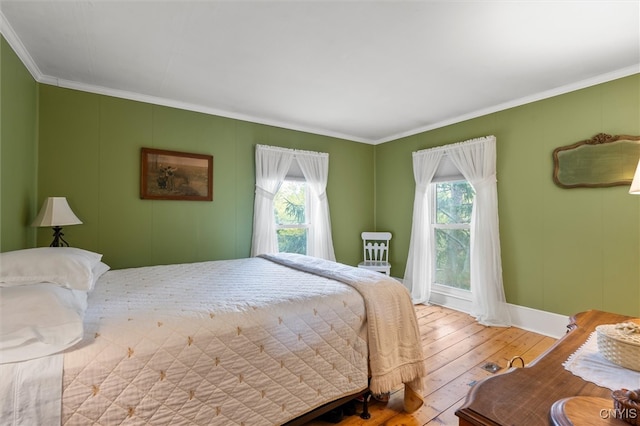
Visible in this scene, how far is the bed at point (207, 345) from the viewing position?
3.60 feet

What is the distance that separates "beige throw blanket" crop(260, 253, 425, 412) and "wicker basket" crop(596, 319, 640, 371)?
3.29ft

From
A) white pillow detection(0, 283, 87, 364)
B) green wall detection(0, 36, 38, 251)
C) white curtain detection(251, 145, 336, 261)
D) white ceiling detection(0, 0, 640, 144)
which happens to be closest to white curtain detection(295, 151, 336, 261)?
white curtain detection(251, 145, 336, 261)

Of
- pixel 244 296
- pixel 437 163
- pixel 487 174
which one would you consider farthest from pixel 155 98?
pixel 487 174

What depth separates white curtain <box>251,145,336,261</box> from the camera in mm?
3713

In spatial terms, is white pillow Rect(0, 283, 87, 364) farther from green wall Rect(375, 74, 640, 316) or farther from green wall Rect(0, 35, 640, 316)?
green wall Rect(375, 74, 640, 316)

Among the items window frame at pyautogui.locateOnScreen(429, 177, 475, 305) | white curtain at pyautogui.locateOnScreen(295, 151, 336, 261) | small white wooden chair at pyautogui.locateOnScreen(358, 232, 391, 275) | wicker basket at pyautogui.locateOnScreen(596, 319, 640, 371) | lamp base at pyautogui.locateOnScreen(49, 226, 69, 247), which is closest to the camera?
wicker basket at pyautogui.locateOnScreen(596, 319, 640, 371)

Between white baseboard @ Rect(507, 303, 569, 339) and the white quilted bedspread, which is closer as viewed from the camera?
the white quilted bedspread

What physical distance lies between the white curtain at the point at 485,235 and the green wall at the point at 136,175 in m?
2.32

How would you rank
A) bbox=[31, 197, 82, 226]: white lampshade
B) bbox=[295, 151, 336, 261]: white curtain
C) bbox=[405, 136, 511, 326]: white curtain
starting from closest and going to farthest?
1. bbox=[31, 197, 82, 226]: white lampshade
2. bbox=[405, 136, 511, 326]: white curtain
3. bbox=[295, 151, 336, 261]: white curtain

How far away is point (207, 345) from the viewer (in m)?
1.34

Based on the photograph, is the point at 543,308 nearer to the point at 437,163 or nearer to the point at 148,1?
the point at 437,163

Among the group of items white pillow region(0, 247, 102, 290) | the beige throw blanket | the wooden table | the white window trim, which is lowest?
the beige throw blanket

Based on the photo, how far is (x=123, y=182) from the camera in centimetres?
301

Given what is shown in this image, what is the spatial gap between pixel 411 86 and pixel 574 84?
1541 mm
